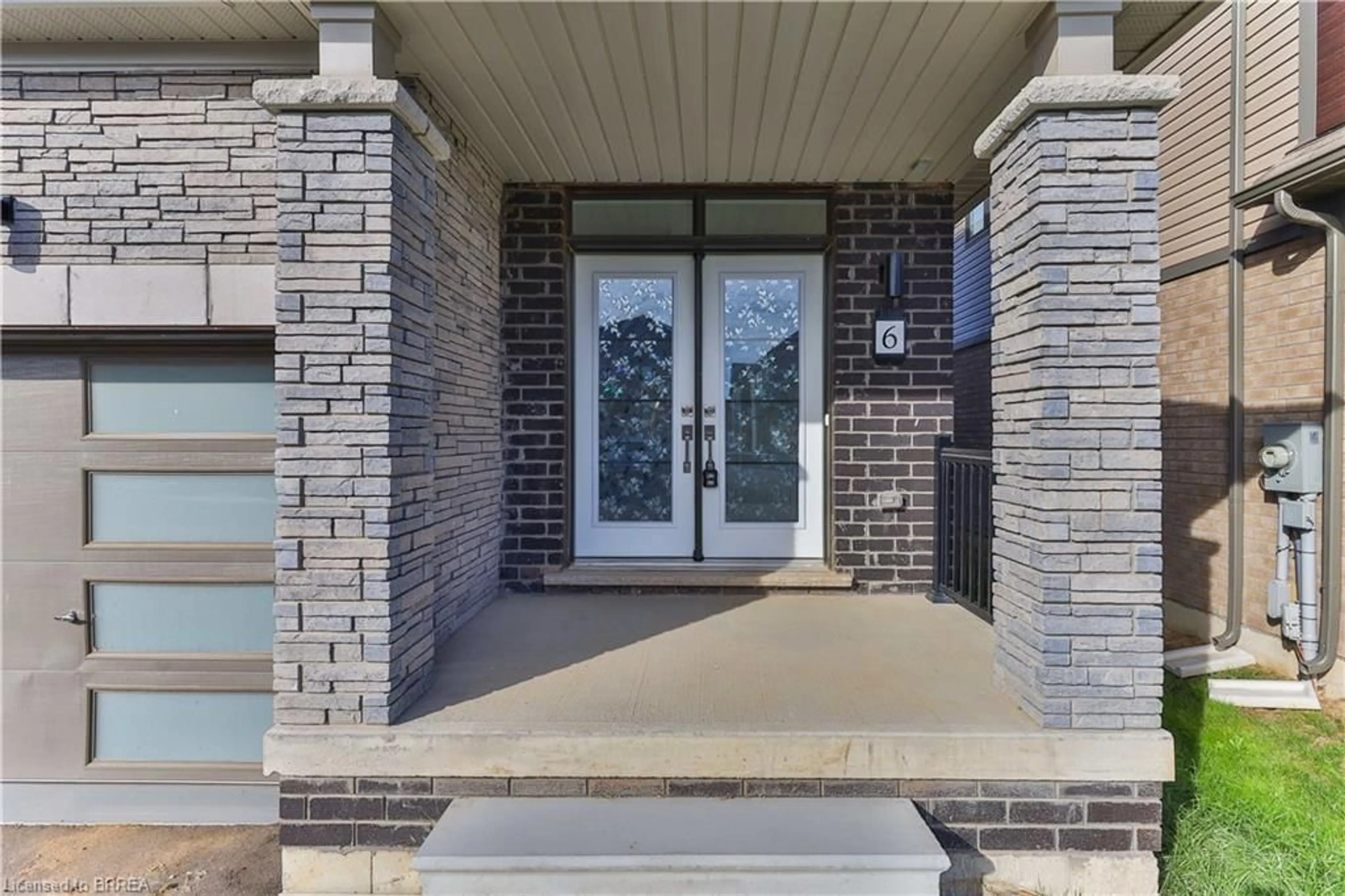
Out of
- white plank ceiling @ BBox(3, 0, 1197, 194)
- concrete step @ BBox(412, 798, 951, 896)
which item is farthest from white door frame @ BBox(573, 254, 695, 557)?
concrete step @ BBox(412, 798, 951, 896)

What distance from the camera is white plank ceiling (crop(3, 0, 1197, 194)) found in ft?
7.16

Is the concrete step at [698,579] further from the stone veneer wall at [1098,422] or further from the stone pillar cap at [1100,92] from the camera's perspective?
the stone pillar cap at [1100,92]

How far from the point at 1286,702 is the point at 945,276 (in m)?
2.79

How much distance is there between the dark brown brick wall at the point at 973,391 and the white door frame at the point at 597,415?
3.77 meters

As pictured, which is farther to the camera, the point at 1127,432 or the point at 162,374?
the point at 162,374

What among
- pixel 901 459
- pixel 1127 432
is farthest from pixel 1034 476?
pixel 901 459

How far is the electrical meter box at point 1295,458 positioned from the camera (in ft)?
11.3

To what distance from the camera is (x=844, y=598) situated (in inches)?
144

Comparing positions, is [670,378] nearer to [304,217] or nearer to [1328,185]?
[304,217]

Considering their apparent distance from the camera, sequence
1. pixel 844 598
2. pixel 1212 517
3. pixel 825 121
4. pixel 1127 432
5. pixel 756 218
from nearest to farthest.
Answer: pixel 1127 432 → pixel 825 121 → pixel 844 598 → pixel 756 218 → pixel 1212 517

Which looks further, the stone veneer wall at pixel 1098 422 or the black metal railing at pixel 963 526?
the black metal railing at pixel 963 526

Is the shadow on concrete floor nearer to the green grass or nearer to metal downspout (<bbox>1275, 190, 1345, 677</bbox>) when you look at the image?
the green grass

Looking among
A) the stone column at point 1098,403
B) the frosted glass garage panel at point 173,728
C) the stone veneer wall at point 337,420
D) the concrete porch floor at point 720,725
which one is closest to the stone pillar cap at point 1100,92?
the stone column at point 1098,403

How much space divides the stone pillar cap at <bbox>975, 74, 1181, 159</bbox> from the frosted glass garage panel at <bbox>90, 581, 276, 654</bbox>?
11.0 ft
